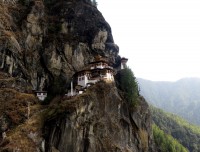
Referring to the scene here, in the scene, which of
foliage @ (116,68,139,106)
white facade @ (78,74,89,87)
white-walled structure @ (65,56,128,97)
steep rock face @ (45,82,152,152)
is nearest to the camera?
steep rock face @ (45,82,152,152)

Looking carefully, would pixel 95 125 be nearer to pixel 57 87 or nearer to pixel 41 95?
pixel 57 87

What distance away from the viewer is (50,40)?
252ft

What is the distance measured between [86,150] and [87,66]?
90.4ft

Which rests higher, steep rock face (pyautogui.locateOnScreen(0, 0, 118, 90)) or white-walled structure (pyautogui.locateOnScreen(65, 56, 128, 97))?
steep rock face (pyautogui.locateOnScreen(0, 0, 118, 90))

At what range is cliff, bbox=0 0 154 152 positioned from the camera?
51375 millimetres

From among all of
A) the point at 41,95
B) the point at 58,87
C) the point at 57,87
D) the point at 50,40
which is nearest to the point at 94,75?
the point at 58,87

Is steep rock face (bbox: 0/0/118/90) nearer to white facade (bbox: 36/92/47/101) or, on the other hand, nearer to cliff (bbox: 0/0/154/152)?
cliff (bbox: 0/0/154/152)

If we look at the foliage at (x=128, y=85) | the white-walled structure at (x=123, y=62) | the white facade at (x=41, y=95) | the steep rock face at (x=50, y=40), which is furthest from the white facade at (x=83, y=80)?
the white-walled structure at (x=123, y=62)

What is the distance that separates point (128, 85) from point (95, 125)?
702 inches

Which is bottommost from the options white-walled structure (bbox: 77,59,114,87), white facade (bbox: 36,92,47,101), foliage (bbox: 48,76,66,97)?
white facade (bbox: 36,92,47,101)

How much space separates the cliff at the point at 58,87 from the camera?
51375 millimetres

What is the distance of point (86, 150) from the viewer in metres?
51.9

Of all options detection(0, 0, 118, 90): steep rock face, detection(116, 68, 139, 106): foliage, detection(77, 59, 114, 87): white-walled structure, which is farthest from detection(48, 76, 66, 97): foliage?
detection(116, 68, 139, 106): foliage

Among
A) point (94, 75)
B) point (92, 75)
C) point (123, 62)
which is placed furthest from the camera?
point (123, 62)
